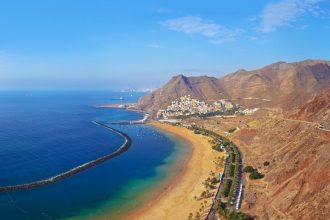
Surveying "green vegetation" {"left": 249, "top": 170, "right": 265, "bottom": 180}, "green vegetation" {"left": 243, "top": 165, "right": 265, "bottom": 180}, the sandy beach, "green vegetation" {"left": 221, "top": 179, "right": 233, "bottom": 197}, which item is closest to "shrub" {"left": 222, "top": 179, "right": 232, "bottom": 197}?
"green vegetation" {"left": 221, "top": 179, "right": 233, "bottom": 197}

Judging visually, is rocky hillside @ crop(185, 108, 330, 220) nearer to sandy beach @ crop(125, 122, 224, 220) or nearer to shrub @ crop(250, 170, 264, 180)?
shrub @ crop(250, 170, 264, 180)

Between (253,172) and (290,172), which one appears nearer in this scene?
(290,172)

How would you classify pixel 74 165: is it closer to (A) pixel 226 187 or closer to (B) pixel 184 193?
(B) pixel 184 193

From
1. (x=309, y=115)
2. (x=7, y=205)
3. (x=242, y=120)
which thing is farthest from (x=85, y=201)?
(x=242, y=120)

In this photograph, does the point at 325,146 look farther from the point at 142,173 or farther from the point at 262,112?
the point at 262,112

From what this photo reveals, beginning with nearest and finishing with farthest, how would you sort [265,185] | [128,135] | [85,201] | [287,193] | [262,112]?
[287,193]
[85,201]
[265,185]
[128,135]
[262,112]

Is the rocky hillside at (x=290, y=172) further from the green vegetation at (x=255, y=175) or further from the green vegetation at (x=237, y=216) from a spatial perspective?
the green vegetation at (x=237, y=216)

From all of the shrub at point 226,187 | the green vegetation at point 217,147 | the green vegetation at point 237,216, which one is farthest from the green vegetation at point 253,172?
the green vegetation at point 217,147

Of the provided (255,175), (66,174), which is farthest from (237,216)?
(66,174)
